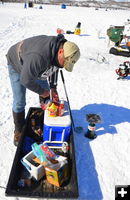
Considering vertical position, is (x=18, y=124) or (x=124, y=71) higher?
(x=124, y=71)

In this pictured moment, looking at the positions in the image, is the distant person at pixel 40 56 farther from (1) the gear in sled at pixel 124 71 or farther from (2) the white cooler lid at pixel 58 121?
(1) the gear in sled at pixel 124 71

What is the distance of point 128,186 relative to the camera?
290cm

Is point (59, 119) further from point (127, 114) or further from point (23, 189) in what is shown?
point (127, 114)

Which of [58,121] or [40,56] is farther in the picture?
[58,121]

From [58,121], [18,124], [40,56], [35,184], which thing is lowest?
[35,184]

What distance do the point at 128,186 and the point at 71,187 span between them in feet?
3.09

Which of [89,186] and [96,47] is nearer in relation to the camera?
[89,186]

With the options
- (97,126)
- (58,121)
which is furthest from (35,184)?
(97,126)

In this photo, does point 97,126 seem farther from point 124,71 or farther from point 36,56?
point 124,71

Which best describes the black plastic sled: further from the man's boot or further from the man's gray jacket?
the man's gray jacket

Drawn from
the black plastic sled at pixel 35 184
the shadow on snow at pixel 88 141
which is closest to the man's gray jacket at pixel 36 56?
the black plastic sled at pixel 35 184

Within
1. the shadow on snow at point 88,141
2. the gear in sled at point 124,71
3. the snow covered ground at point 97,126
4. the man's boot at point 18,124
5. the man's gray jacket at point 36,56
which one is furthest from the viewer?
the gear in sled at point 124,71

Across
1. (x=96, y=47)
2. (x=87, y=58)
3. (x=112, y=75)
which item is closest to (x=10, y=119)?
(x=112, y=75)

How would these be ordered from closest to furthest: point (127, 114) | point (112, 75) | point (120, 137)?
point (120, 137)
point (127, 114)
point (112, 75)
